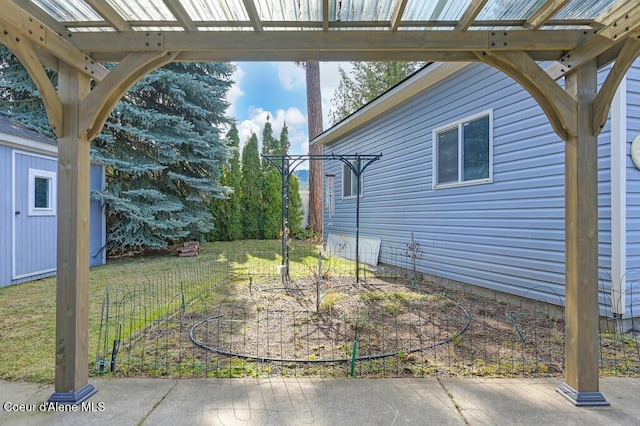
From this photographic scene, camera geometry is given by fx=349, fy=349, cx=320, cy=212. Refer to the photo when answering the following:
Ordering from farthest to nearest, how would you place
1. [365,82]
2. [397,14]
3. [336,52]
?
[365,82] < [336,52] < [397,14]

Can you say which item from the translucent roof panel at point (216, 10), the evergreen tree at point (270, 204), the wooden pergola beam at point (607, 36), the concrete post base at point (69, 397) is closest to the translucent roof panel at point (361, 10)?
the translucent roof panel at point (216, 10)

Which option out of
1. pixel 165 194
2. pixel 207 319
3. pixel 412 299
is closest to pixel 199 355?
pixel 207 319

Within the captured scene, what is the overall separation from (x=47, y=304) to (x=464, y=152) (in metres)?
6.24

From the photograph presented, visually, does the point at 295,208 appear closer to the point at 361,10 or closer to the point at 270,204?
the point at 270,204

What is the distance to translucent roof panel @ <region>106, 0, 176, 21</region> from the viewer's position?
2.16m

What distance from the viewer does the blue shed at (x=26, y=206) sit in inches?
216

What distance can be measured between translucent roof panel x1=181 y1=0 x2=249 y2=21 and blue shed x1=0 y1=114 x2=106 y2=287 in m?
4.89

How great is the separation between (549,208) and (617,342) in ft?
4.98

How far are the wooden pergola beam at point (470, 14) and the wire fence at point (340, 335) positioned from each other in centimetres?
231

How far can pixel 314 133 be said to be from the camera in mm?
14086

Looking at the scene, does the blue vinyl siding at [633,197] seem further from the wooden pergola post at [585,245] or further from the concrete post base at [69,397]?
the concrete post base at [69,397]

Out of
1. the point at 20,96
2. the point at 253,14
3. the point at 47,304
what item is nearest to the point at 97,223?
the point at 47,304

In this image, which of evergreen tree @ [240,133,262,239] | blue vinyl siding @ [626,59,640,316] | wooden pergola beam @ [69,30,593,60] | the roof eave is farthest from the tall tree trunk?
wooden pergola beam @ [69,30,593,60]

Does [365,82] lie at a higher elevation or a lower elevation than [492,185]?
higher
